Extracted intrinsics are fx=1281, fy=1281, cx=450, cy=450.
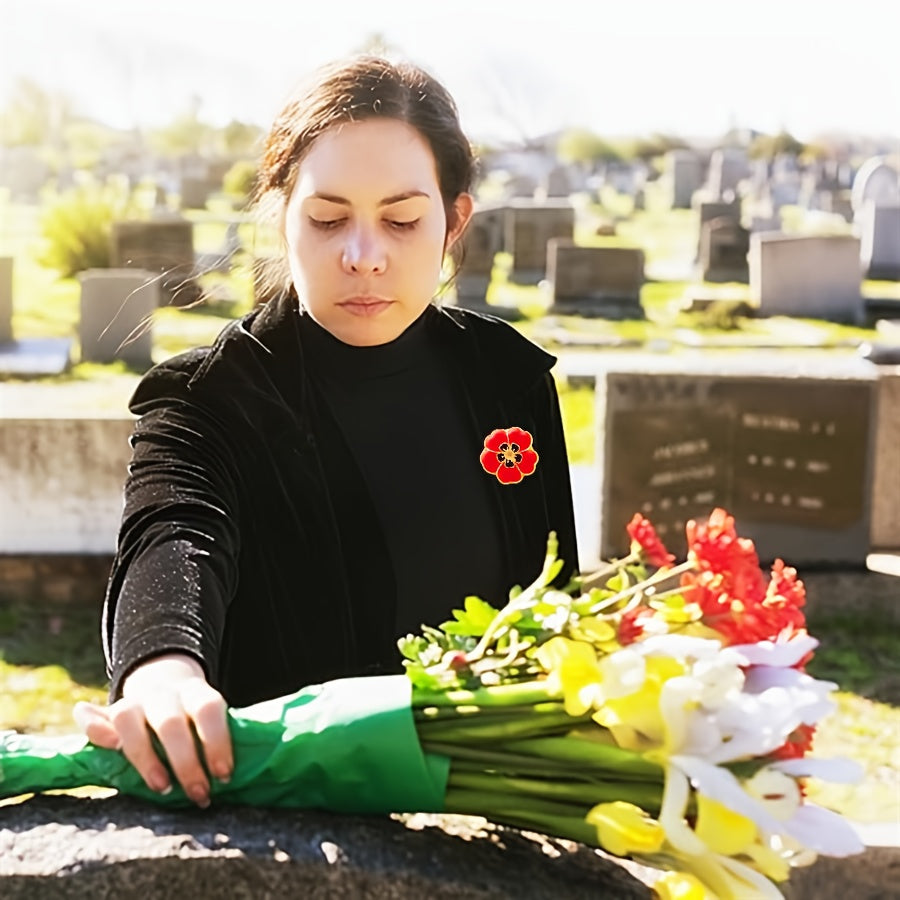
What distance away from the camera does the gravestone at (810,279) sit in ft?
39.5

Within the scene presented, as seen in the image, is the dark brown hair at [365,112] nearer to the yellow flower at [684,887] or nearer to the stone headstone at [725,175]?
the yellow flower at [684,887]

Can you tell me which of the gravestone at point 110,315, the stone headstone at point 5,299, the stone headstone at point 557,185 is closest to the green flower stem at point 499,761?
the gravestone at point 110,315

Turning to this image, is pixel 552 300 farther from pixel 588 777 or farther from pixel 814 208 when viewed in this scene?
pixel 814 208

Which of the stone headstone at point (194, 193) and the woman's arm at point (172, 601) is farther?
the stone headstone at point (194, 193)

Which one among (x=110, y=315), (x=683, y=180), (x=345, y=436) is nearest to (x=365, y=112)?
(x=345, y=436)

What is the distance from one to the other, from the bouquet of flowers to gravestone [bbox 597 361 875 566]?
4120 mm

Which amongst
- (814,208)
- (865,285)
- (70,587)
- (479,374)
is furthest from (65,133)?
(479,374)

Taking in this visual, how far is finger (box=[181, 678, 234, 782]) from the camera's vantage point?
3.38 ft

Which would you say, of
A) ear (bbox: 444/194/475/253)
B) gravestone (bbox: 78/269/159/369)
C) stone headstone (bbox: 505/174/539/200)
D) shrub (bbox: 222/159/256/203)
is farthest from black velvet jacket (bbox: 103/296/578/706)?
shrub (bbox: 222/159/256/203)

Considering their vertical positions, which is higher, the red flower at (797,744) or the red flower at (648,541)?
the red flower at (648,541)

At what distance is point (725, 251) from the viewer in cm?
1376

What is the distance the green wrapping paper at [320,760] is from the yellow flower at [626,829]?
0.47 feet

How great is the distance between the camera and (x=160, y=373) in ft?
4.95

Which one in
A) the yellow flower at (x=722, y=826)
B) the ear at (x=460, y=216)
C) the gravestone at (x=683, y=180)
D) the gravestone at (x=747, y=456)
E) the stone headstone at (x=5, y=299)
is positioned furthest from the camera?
the gravestone at (x=683, y=180)
